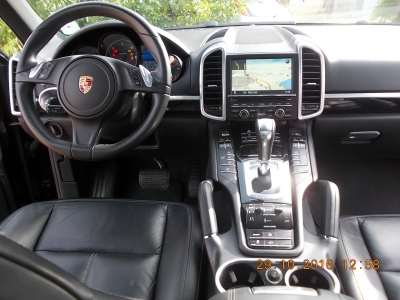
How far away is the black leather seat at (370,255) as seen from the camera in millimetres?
1063

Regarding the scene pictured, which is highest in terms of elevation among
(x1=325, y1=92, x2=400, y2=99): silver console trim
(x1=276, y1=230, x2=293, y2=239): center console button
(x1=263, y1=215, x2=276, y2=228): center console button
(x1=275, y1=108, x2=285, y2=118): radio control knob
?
(x1=325, y1=92, x2=400, y2=99): silver console trim

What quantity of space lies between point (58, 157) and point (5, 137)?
0.25 metres

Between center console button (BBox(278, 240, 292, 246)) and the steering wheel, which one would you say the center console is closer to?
center console button (BBox(278, 240, 292, 246))

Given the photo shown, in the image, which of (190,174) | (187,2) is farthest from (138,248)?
(187,2)

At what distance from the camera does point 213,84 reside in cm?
133

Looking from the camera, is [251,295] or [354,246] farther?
[354,246]

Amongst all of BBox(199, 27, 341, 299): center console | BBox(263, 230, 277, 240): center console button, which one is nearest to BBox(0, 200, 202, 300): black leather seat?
BBox(199, 27, 341, 299): center console

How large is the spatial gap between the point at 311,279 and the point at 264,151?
0.42 m

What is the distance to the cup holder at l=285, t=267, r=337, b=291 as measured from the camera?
1044 mm

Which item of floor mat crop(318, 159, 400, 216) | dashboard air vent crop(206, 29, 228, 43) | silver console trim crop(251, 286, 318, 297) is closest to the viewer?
silver console trim crop(251, 286, 318, 297)

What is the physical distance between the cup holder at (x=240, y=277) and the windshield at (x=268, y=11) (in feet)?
3.43

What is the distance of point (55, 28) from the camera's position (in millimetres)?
1168

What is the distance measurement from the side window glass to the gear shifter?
1.12 m

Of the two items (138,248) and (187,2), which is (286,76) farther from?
(138,248)
